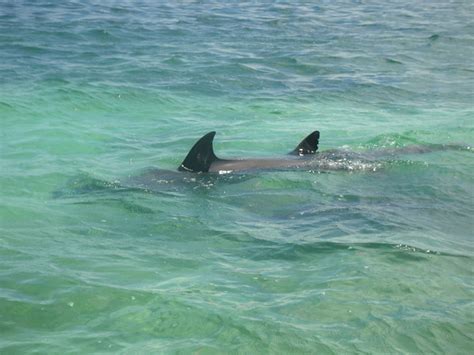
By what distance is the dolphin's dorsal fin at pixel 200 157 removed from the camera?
356 inches

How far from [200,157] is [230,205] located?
116cm

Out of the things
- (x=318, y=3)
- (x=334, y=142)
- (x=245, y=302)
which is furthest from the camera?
(x=318, y=3)

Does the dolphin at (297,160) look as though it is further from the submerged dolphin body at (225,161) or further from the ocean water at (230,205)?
the ocean water at (230,205)

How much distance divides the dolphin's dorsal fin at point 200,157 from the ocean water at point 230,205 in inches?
12.4

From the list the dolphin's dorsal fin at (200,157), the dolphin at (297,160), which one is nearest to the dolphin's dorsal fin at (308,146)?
the dolphin at (297,160)

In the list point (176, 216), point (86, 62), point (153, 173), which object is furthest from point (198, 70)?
point (176, 216)

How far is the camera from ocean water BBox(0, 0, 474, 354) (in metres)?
5.37

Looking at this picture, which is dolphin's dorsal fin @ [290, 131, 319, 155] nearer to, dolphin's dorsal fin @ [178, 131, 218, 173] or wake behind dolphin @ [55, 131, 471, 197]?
wake behind dolphin @ [55, 131, 471, 197]

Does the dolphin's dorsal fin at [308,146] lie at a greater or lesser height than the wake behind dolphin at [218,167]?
greater

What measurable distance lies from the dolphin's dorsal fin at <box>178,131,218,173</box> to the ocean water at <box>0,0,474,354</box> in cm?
31

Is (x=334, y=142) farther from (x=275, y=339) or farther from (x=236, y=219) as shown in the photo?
(x=275, y=339)

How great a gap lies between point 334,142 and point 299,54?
673 centimetres

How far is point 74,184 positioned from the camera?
29.0 ft

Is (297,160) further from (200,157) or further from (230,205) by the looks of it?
(230,205)
